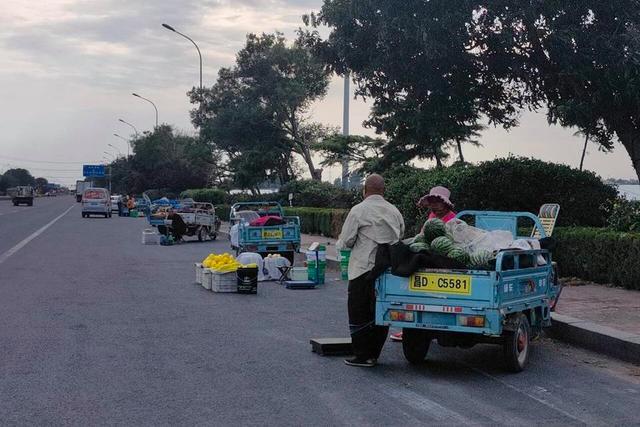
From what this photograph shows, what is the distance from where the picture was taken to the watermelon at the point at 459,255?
7.61m

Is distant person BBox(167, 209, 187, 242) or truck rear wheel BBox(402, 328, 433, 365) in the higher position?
distant person BBox(167, 209, 187, 242)

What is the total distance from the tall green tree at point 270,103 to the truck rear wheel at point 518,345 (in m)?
44.2

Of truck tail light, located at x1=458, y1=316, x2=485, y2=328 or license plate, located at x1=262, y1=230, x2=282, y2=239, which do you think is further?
license plate, located at x1=262, y1=230, x2=282, y2=239

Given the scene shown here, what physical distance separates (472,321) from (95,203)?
50139 mm

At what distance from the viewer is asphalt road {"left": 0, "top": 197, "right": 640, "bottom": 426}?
6.11m

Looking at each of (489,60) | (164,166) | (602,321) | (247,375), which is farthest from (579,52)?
(164,166)

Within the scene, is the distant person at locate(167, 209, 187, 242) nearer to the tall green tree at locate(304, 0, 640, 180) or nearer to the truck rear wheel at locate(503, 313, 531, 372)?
the tall green tree at locate(304, 0, 640, 180)

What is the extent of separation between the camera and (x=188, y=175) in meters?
85.0

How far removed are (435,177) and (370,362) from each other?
1102 cm

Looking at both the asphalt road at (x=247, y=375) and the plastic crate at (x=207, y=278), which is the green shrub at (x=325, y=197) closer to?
the plastic crate at (x=207, y=278)

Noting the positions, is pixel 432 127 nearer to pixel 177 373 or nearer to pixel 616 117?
pixel 616 117

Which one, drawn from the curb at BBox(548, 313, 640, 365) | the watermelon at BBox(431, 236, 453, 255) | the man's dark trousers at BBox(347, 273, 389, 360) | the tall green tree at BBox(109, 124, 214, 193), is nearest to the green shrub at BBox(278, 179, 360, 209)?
the curb at BBox(548, 313, 640, 365)

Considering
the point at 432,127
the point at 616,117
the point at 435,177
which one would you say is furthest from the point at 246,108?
the point at 435,177

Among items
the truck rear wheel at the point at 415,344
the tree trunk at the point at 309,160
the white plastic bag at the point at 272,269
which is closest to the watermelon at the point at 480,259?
the truck rear wheel at the point at 415,344
